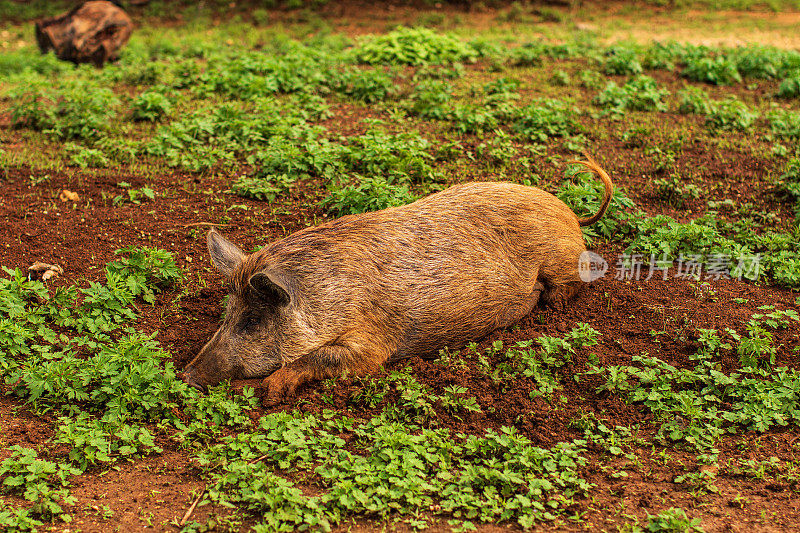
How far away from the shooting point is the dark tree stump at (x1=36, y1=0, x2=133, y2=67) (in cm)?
1109

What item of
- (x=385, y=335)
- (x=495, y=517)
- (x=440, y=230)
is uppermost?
(x=440, y=230)

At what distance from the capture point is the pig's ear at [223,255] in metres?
5.17

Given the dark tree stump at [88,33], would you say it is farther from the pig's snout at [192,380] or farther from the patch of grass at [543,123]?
the pig's snout at [192,380]

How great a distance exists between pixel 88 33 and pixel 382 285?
8.50 meters

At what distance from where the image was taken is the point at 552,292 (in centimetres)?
571

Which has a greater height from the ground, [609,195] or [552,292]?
[609,195]

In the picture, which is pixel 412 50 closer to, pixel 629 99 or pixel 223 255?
pixel 629 99

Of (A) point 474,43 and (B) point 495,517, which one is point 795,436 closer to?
(B) point 495,517

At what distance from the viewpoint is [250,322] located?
4973 millimetres

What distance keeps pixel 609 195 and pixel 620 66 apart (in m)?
5.33

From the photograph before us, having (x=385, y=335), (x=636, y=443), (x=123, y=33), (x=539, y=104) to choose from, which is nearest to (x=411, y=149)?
(x=539, y=104)

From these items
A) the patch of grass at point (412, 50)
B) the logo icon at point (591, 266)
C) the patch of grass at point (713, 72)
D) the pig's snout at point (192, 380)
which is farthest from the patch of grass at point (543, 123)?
the pig's snout at point (192, 380)

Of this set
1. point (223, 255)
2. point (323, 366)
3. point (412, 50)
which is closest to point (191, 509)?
point (323, 366)

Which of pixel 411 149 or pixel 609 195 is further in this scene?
pixel 411 149
